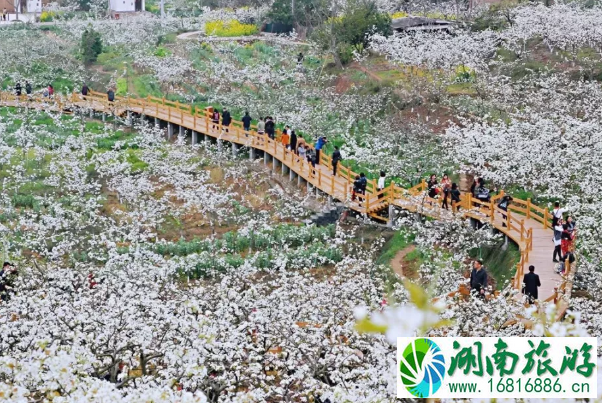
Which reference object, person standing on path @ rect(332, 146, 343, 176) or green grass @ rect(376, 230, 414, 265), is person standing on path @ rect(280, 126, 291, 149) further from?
green grass @ rect(376, 230, 414, 265)

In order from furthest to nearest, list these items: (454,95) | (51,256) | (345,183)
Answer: (454,95), (345,183), (51,256)

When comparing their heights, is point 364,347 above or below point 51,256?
above

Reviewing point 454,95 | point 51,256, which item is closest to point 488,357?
point 51,256

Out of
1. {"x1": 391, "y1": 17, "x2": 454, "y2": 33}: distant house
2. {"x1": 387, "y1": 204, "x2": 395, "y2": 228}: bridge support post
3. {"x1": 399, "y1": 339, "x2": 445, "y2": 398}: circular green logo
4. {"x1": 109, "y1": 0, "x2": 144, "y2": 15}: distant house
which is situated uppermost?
{"x1": 391, "y1": 17, "x2": 454, "y2": 33}: distant house

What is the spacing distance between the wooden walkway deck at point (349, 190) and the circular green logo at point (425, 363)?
345 inches

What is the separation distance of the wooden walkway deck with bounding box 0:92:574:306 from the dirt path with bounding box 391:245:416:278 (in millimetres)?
1281

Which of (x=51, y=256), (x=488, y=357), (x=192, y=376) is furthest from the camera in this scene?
(x=51, y=256)

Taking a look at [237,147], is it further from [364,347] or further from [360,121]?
[364,347]

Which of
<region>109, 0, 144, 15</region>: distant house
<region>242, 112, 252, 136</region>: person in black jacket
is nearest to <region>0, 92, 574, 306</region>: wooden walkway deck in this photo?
<region>242, 112, 252, 136</region>: person in black jacket

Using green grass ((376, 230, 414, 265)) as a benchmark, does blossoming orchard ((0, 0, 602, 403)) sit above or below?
above

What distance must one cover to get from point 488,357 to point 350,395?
3.65 m

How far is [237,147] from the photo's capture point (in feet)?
129

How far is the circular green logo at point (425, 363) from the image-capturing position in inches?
442

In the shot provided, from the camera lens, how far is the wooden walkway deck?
23422 millimetres
